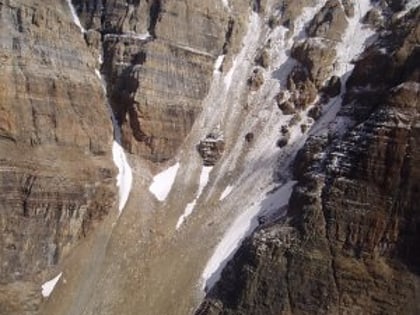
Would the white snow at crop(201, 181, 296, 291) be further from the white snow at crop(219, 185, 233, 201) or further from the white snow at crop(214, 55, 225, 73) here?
the white snow at crop(214, 55, 225, 73)

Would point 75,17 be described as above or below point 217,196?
above

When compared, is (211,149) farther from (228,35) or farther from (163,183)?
(228,35)

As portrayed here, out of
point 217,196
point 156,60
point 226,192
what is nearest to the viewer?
point 217,196

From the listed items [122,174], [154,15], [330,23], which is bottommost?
[122,174]

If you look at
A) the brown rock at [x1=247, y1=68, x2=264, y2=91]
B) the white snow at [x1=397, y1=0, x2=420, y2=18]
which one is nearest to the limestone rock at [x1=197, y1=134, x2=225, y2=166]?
the brown rock at [x1=247, y1=68, x2=264, y2=91]

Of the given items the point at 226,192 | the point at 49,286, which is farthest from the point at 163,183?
the point at 49,286

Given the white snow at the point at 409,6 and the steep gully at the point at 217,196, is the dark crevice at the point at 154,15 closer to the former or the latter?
the steep gully at the point at 217,196

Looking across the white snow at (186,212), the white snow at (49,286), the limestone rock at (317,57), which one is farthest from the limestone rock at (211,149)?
the white snow at (49,286)
